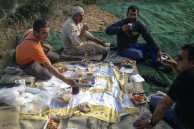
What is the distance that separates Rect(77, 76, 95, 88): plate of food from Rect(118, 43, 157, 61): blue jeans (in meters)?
1.29

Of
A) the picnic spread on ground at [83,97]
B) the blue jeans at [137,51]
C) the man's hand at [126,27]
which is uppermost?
the man's hand at [126,27]

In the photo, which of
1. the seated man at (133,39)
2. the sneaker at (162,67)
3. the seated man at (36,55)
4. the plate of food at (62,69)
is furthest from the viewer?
the seated man at (133,39)

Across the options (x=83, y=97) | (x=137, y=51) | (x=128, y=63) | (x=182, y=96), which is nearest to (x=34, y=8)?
(x=137, y=51)

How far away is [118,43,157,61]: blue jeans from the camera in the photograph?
6.16 m

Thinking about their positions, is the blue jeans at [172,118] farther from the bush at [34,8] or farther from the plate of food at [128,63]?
the bush at [34,8]

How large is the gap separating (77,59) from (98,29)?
2.20m

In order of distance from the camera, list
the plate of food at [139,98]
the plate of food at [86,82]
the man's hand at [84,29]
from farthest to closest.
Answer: the man's hand at [84,29] < the plate of food at [86,82] < the plate of food at [139,98]

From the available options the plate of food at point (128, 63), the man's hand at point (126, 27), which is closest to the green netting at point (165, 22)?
the plate of food at point (128, 63)

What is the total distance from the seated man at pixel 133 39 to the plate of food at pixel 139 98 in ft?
4.93

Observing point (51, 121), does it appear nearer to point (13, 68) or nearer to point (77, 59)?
point (13, 68)

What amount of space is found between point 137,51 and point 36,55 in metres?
2.35

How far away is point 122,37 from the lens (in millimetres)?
6250

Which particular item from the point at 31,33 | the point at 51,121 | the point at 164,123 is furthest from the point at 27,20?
the point at 164,123

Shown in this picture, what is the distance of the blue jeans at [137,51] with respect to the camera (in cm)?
616
